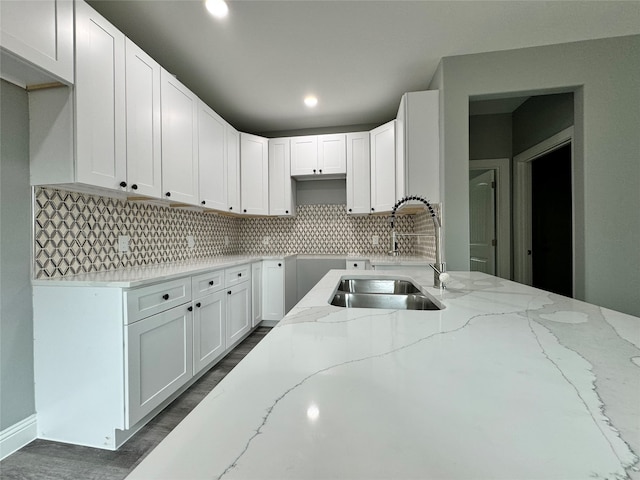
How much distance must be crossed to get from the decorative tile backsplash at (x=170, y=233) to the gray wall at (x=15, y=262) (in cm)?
6

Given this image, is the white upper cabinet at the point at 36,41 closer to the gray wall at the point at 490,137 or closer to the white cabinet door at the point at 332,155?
the white cabinet door at the point at 332,155

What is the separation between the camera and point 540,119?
3.05 meters

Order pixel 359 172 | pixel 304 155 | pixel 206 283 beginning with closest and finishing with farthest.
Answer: pixel 206 283 → pixel 359 172 → pixel 304 155

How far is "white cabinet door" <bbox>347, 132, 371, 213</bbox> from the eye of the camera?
3498 millimetres

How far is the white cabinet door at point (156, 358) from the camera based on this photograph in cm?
151

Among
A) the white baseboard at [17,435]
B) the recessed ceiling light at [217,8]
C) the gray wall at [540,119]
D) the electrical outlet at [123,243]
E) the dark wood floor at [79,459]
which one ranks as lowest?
the dark wood floor at [79,459]

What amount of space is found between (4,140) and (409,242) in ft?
11.8

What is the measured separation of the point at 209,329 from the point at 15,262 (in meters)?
1.22

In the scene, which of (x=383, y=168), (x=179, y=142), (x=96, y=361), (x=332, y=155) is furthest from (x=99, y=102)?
(x=383, y=168)

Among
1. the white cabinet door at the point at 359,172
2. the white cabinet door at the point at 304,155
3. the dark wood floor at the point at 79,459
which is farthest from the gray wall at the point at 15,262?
the white cabinet door at the point at 359,172

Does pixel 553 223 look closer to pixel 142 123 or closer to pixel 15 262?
pixel 142 123

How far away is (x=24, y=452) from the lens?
146 cm

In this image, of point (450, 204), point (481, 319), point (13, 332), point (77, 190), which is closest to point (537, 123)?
point (450, 204)

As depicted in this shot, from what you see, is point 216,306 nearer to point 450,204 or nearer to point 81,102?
point 81,102
